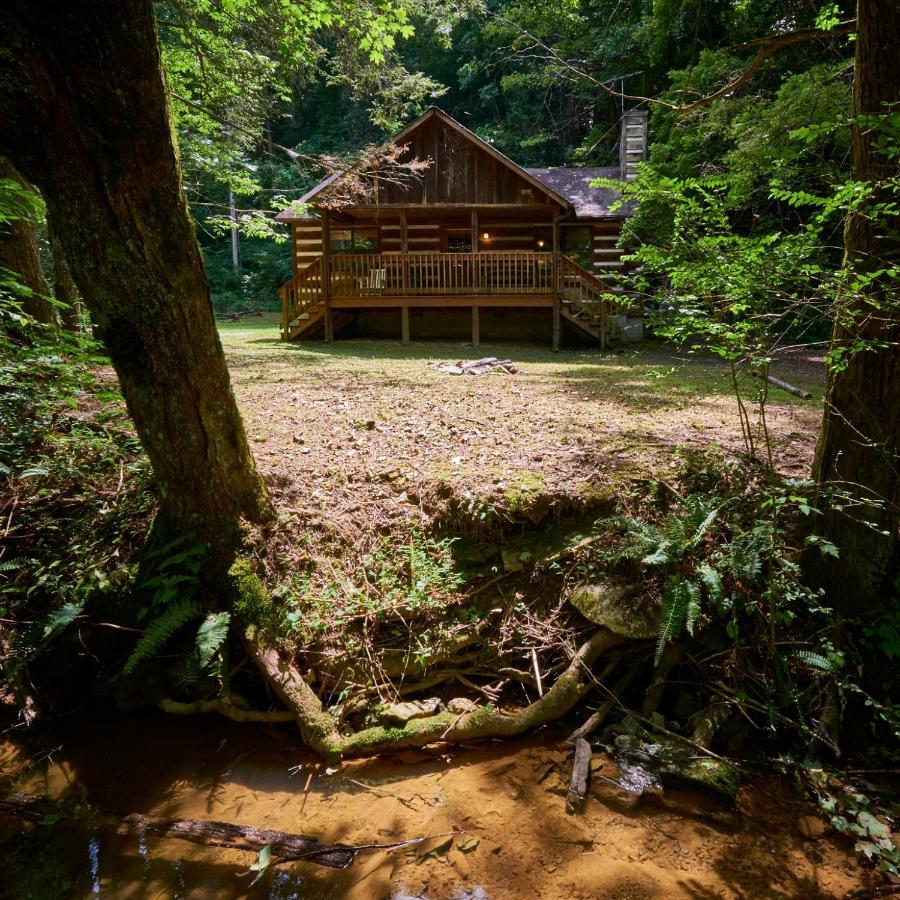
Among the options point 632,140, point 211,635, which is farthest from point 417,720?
point 632,140

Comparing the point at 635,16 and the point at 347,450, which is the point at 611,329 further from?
the point at 635,16

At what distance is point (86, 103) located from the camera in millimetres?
2725

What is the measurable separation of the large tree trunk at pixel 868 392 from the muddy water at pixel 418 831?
156 centimetres

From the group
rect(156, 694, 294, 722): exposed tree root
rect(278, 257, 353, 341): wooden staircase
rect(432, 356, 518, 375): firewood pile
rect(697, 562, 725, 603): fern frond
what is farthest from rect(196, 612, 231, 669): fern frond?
rect(278, 257, 353, 341): wooden staircase

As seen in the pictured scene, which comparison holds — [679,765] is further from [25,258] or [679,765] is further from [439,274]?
[439,274]

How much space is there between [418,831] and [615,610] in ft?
5.65

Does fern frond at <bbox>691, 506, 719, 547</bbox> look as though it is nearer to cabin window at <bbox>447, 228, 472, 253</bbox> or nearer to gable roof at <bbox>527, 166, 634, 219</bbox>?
gable roof at <bbox>527, 166, 634, 219</bbox>

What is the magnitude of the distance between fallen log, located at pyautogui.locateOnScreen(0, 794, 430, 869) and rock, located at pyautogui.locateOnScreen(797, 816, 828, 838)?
1.88 meters

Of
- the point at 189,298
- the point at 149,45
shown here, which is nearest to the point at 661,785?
the point at 189,298

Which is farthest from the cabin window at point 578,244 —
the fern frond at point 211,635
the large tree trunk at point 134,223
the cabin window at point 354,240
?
the fern frond at point 211,635

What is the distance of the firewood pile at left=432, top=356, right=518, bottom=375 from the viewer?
33.0 feet

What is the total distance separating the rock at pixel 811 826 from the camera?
8.70 feet

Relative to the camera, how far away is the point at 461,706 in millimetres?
3430

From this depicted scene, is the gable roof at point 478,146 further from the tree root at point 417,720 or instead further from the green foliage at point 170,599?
the tree root at point 417,720
